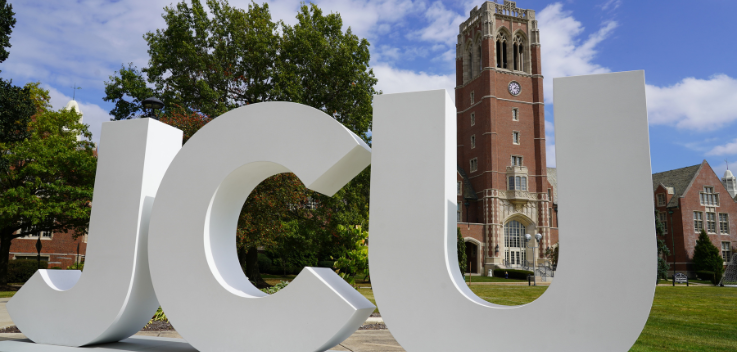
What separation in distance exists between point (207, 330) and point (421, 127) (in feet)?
9.50

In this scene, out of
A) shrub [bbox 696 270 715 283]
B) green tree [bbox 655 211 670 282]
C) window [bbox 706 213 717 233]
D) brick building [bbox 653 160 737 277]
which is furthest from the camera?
window [bbox 706 213 717 233]

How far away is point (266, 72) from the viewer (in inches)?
789

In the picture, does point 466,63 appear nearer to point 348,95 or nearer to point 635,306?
point 348,95

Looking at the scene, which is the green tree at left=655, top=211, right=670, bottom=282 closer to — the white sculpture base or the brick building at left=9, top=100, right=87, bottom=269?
the white sculpture base

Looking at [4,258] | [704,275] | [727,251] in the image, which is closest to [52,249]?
[4,258]

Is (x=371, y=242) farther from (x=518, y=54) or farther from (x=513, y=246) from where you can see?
(x=518, y=54)

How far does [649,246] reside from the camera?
3682 millimetres


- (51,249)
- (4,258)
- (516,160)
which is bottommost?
(4,258)

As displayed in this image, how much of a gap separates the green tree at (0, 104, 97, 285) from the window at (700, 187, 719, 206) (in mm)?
52606

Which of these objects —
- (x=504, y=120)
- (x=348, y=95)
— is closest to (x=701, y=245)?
(x=504, y=120)

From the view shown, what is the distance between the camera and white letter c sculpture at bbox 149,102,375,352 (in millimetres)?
4625

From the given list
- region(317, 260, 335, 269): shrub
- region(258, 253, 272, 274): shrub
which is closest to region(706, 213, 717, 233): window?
region(317, 260, 335, 269): shrub

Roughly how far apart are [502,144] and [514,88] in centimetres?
603

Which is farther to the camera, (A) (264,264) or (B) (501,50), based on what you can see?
(B) (501,50)
